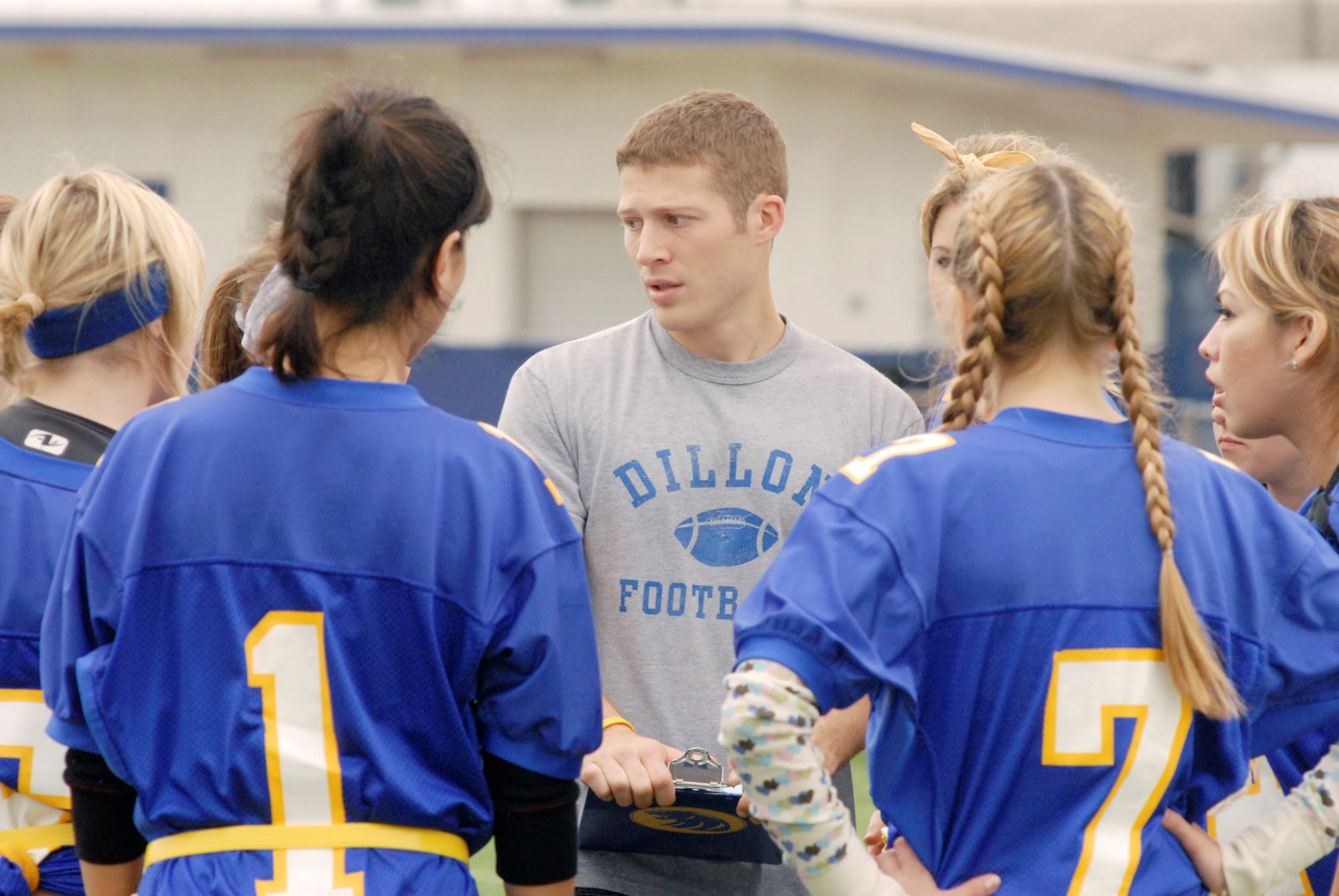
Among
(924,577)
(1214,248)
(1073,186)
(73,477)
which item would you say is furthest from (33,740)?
(1214,248)

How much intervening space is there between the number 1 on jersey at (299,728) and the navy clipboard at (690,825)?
77 cm

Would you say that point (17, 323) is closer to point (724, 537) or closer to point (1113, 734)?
point (724, 537)

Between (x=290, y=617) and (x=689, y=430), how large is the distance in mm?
1234

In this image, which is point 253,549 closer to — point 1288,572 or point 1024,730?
point 1024,730

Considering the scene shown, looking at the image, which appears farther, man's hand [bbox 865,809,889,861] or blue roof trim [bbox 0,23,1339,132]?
blue roof trim [bbox 0,23,1339,132]

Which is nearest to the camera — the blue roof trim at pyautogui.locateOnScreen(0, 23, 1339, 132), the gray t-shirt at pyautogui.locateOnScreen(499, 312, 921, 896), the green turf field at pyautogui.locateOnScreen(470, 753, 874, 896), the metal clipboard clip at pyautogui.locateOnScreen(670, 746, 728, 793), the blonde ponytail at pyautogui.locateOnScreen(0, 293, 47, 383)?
the blonde ponytail at pyautogui.locateOnScreen(0, 293, 47, 383)

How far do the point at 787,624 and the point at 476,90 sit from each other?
13.2 m

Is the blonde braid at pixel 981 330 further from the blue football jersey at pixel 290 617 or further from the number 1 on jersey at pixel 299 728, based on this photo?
the number 1 on jersey at pixel 299 728

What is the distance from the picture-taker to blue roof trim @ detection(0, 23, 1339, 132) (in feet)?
43.4

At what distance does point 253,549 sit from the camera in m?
1.93

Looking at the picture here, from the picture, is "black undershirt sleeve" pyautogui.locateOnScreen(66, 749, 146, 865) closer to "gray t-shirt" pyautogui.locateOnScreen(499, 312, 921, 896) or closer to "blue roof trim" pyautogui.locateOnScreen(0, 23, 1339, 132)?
"gray t-shirt" pyautogui.locateOnScreen(499, 312, 921, 896)

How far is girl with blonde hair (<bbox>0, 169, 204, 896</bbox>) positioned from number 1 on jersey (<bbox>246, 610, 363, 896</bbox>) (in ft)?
1.96

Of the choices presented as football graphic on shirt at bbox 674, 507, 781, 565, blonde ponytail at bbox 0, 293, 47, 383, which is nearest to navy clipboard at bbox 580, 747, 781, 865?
football graphic on shirt at bbox 674, 507, 781, 565

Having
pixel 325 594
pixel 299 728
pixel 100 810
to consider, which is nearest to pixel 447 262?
pixel 325 594
